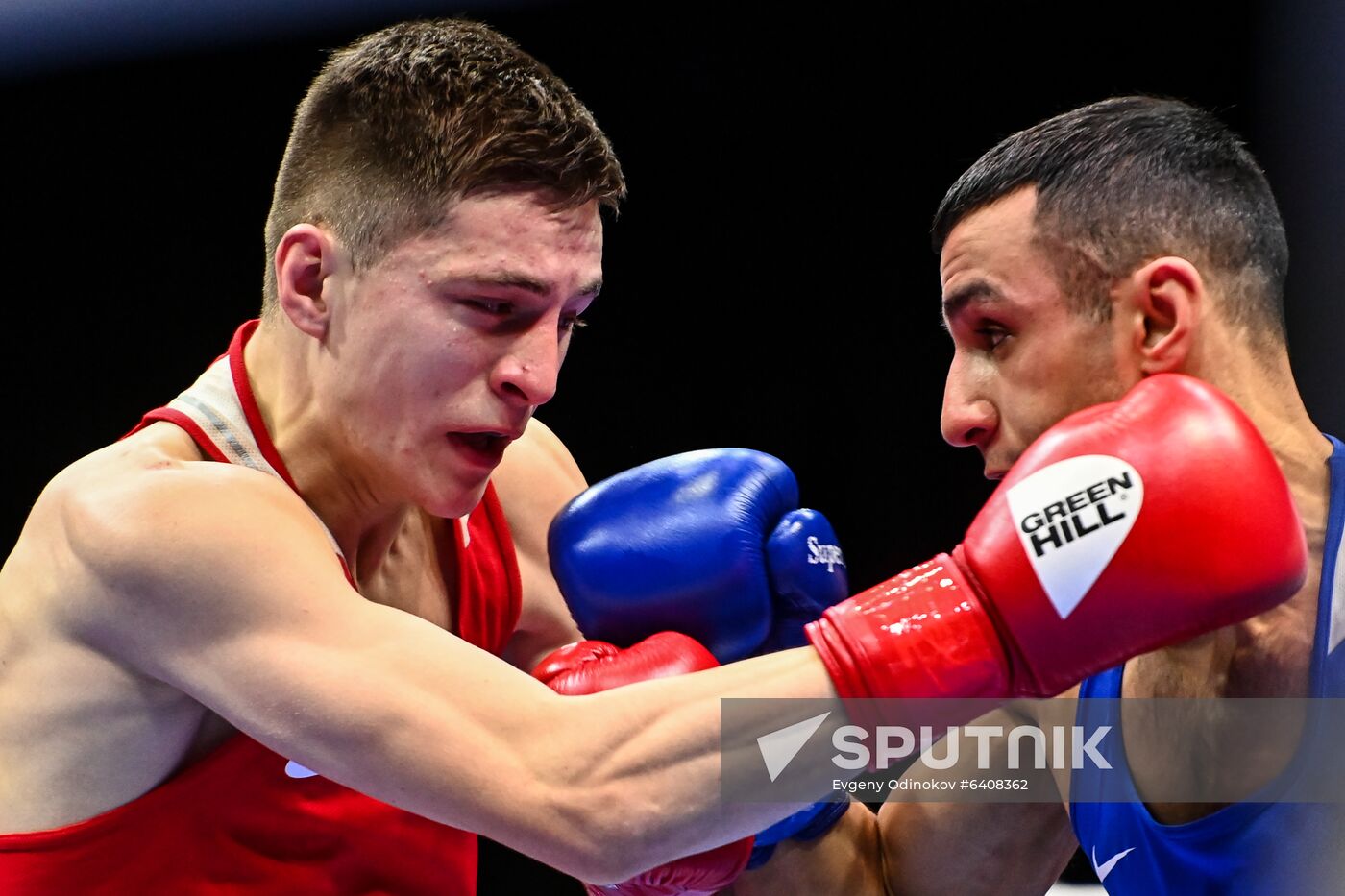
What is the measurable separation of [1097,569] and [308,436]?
110 cm

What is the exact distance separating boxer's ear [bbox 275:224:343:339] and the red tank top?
162 mm

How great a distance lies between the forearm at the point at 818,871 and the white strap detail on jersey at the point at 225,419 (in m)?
0.90

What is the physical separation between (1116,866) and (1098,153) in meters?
1.01

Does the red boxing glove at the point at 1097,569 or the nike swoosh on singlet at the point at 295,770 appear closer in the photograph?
the red boxing glove at the point at 1097,569

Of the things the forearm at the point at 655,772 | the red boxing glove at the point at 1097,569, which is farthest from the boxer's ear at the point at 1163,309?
the forearm at the point at 655,772

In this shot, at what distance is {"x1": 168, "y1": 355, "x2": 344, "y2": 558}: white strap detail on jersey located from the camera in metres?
1.89

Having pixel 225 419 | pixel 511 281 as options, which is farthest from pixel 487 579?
pixel 511 281

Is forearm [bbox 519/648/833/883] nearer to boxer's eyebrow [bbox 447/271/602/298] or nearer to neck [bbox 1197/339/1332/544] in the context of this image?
boxer's eyebrow [bbox 447/271/602/298]

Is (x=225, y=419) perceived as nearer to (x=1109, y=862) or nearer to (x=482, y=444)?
(x=482, y=444)

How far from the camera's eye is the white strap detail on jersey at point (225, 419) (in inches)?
74.5

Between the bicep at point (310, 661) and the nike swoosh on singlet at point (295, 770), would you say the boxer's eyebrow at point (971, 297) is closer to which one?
the bicep at point (310, 661)

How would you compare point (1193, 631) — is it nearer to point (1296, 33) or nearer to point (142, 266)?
point (1296, 33)

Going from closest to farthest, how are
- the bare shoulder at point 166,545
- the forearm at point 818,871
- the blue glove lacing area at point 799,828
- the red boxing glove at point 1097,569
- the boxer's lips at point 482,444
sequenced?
1. the red boxing glove at point 1097,569
2. the bare shoulder at point 166,545
3. the boxer's lips at point 482,444
4. the blue glove lacing area at point 799,828
5. the forearm at point 818,871

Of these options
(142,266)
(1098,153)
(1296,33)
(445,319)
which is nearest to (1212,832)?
(1098,153)
